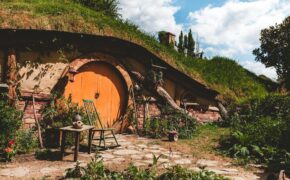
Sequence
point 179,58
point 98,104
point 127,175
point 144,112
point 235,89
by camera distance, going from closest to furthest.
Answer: point 127,175 < point 98,104 < point 144,112 < point 179,58 < point 235,89

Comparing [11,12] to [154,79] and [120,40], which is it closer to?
[120,40]

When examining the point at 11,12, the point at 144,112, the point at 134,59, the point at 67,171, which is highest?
the point at 11,12

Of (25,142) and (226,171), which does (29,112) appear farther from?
(226,171)

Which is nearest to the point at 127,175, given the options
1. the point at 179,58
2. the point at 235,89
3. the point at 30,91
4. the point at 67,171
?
the point at 67,171

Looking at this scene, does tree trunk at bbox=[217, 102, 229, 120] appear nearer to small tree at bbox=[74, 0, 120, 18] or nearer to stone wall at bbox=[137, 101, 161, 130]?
stone wall at bbox=[137, 101, 161, 130]

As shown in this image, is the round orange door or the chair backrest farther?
the round orange door

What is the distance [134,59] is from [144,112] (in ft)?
5.59

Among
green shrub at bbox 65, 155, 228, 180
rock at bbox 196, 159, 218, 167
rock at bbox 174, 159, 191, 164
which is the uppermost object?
green shrub at bbox 65, 155, 228, 180

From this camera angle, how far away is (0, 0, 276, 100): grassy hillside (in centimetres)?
721

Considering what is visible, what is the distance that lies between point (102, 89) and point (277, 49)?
14.7 meters

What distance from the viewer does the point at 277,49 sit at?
749 inches

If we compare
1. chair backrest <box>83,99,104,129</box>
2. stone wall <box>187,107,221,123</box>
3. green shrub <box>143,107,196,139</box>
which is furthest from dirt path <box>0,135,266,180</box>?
stone wall <box>187,107,221,123</box>

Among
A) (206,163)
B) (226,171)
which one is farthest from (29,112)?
(226,171)

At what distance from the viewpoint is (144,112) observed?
9.12 metres
